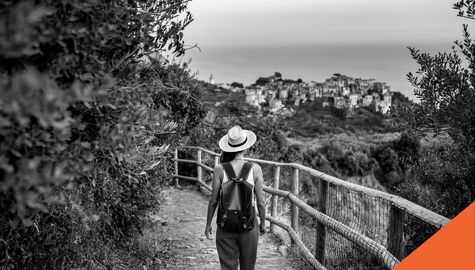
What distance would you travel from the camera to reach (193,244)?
732 centimetres

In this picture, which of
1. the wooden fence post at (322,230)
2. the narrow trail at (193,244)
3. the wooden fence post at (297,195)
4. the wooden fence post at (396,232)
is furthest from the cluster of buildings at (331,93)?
the wooden fence post at (396,232)

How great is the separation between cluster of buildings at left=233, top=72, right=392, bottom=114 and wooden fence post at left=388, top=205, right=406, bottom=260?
1532 inches

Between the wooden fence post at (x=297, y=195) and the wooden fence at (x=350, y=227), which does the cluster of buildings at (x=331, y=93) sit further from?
the wooden fence at (x=350, y=227)

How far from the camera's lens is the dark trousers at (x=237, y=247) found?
4012mm

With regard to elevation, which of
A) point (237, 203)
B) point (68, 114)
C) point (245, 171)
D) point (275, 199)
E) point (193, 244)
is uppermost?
point (68, 114)

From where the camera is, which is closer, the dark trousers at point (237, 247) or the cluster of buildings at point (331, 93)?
the dark trousers at point (237, 247)

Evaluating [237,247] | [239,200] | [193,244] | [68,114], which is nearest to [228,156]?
[239,200]

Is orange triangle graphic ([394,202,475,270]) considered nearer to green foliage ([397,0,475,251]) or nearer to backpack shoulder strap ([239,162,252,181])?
green foliage ([397,0,475,251])

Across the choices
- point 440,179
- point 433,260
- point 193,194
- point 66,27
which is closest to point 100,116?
→ point 66,27

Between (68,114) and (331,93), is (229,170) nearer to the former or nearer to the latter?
(68,114)

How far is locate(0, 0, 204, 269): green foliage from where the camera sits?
1710 millimetres

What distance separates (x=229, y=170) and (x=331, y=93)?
6414cm

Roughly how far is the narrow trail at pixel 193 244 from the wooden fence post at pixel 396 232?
263cm

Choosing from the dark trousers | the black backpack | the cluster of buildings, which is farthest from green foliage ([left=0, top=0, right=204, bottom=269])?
the cluster of buildings
